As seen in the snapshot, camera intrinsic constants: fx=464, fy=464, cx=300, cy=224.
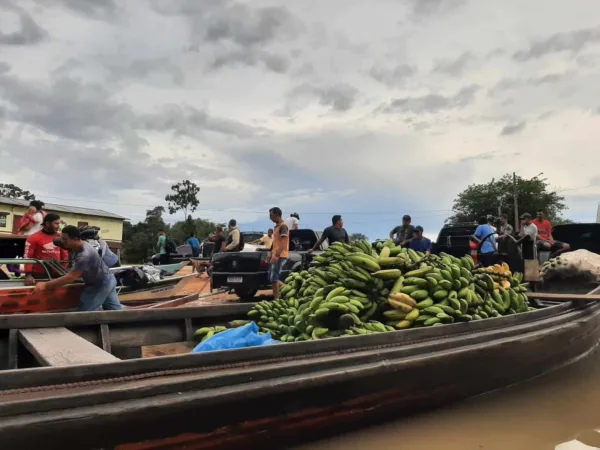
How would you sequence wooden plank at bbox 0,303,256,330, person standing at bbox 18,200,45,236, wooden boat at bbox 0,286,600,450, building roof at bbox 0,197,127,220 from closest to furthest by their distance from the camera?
wooden boat at bbox 0,286,600,450 < wooden plank at bbox 0,303,256,330 < person standing at bbox 18,200,45,236 < building roof at bbox 0,197,127,220

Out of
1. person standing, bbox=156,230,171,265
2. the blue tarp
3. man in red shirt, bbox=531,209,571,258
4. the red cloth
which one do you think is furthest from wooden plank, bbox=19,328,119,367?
person standing, bbox=156,230,171,265

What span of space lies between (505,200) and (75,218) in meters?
37.5

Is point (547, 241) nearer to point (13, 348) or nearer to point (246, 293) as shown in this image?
point (246, 293)

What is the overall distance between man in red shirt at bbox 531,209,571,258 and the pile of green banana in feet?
17.7

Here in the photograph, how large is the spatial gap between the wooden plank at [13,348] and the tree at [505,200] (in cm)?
4330

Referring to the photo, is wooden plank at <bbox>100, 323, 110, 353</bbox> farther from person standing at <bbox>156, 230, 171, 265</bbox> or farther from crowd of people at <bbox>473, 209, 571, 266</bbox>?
person standing at <bbox>156, 230, 171, 265</bbox>

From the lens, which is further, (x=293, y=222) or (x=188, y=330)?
(x=293, y=222)

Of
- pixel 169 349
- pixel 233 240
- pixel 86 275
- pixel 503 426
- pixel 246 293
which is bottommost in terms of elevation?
pixel 503 426

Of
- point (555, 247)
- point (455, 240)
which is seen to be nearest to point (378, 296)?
point (555, 247)

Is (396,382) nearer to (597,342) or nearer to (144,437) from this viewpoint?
(144,437)

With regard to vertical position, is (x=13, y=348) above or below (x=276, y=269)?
below

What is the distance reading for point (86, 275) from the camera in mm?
4797

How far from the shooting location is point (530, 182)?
142 ft

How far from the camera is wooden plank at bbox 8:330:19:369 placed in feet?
10.9
